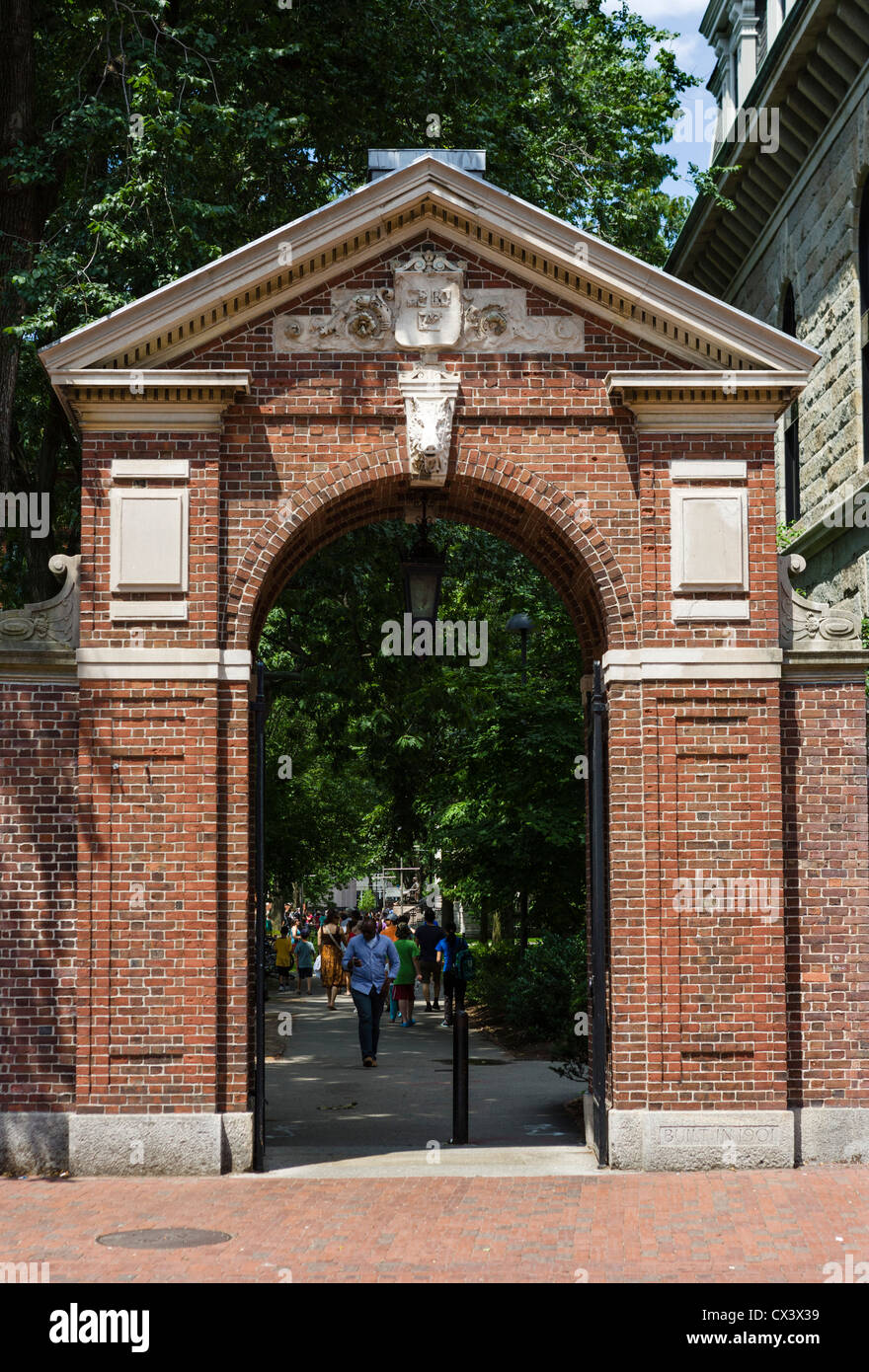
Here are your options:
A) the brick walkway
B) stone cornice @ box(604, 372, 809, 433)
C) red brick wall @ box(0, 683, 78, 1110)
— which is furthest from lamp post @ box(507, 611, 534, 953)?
the brick walkway

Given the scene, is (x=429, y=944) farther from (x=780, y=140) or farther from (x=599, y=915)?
(x=599, y=915)

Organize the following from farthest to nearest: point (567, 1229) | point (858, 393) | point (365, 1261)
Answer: point (858, 393) < point (567, 1229) < point (365, 1261)

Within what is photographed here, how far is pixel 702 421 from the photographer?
1188 centimetres

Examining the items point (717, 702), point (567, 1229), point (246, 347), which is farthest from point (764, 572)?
point (567, 1229)

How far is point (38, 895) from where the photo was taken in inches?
452

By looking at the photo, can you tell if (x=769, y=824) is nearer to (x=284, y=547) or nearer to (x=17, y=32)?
(x=284, y=547)

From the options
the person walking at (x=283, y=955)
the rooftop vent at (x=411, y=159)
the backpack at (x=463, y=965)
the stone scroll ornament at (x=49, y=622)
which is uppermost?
the rooftop vent at (x=411, y=159)

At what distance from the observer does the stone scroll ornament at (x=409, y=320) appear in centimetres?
1193

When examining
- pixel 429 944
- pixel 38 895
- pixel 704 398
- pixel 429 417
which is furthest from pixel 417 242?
pixel 429 944

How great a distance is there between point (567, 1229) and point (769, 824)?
354cm

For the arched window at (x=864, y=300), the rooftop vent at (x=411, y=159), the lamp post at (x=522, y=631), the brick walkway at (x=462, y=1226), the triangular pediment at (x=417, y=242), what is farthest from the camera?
the lamp post at (x=522, y=631)

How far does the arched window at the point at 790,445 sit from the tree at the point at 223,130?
3.20 meters

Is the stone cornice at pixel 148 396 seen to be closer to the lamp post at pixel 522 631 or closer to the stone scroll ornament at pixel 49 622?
the stone scroll ornament at pixel 49 622

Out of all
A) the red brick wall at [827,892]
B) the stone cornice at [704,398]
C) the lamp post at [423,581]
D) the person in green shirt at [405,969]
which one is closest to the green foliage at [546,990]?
the person in green shirt at [405,969]
